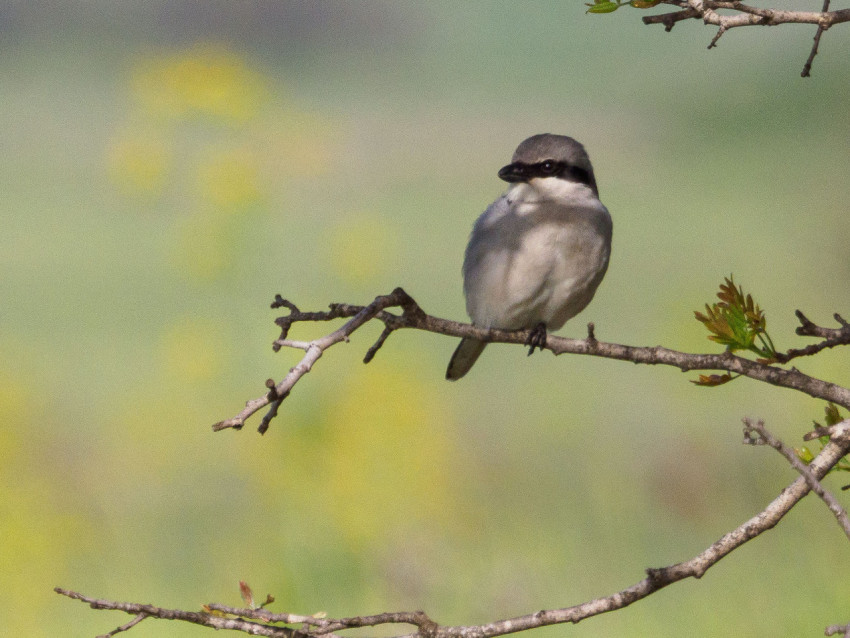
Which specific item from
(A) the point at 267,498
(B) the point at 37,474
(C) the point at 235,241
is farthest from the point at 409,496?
(B) the point at 37,474

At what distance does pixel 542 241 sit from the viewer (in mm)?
2471

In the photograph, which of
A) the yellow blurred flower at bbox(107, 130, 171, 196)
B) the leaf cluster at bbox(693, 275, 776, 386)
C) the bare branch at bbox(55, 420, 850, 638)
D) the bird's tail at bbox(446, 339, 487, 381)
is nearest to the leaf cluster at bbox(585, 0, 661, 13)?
the leaf cluster at bbox(693, 275, 776, 386)

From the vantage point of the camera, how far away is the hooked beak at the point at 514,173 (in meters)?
2.39

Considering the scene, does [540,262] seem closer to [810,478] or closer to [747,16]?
[747,16]

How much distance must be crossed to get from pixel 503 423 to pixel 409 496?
3842mm

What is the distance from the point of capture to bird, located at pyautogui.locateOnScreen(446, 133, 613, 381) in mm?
2465

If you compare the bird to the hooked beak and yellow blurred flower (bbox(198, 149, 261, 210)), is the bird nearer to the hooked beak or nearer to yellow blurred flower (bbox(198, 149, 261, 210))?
the hooked beak

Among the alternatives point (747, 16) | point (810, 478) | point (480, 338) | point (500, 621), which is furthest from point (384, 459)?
point (810, 478)

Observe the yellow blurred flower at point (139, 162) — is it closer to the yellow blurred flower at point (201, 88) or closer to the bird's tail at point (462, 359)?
the yellow blurred flower at point (201, 88)

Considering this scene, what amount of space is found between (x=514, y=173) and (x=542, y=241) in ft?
0.57

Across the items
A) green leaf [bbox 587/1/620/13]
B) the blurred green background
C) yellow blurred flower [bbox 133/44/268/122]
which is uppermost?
green leaf [bbox 587/1/620/13]

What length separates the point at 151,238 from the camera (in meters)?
13.9

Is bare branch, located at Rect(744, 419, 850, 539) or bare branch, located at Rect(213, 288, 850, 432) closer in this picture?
bare branch, located at Rect(744, 419, 850, 539)

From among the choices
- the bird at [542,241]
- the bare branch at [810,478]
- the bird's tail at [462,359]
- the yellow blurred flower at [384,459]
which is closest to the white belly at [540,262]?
the bird at [542,241]
